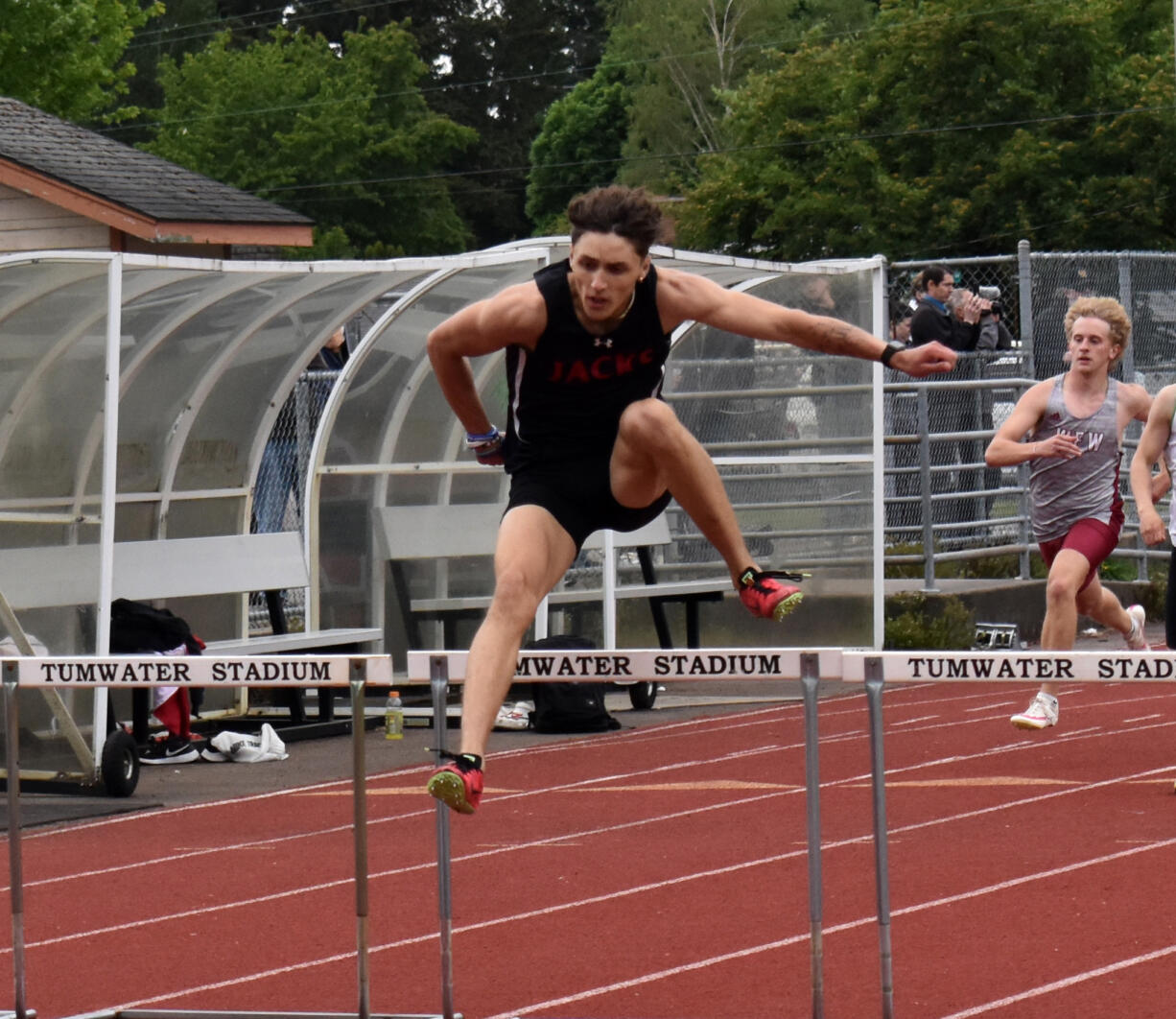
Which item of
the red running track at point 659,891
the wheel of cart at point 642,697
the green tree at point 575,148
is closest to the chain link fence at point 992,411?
the wheel of cart at point 642,697

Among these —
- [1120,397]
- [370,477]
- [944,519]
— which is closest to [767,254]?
[944,519]

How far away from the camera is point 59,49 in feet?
94.0

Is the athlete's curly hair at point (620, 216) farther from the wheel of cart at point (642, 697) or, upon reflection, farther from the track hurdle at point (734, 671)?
the wheel of cart at point (642, 697)

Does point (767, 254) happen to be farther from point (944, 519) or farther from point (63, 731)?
point (63, 731)

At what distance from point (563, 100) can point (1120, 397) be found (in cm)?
6235

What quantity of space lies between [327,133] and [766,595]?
2326 inches

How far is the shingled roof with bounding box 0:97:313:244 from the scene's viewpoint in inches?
701

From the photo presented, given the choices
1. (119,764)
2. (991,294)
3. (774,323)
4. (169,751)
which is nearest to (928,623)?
(991,294)

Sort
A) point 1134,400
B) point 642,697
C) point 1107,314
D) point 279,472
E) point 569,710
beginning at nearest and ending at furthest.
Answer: point 1107,314
point 1134,400
point 569,710
point 642,697
point 279,472

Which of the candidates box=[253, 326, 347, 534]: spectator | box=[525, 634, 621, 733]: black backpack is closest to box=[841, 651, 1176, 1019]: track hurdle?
box=[525, 634, 621, 733]: black backpack

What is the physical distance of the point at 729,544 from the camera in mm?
6129

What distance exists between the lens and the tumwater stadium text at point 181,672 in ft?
18.4

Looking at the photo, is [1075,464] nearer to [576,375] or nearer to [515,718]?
[515,718]

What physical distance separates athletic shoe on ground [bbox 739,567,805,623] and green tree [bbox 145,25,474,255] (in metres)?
57.2
